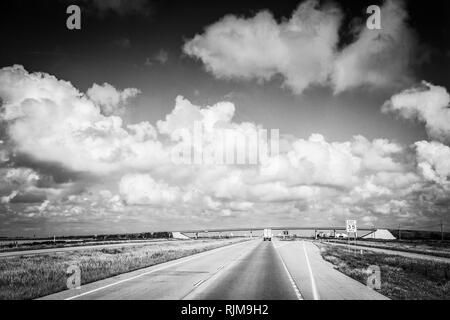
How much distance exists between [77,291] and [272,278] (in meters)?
8.96

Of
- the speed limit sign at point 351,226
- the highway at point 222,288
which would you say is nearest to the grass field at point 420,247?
the speed limit sign at point 351,226

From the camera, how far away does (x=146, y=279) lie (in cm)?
1772

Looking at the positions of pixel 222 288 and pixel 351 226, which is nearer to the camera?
pixel 222 288

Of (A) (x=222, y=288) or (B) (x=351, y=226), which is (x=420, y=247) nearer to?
(B) (x=351, y=226)

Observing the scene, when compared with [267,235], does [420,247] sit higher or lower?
higher

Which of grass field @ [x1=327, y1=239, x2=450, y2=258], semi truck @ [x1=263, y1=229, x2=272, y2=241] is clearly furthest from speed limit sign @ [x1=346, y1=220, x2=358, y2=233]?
semi truck @ [x1=263, y1=229, x2=272, y2=241]

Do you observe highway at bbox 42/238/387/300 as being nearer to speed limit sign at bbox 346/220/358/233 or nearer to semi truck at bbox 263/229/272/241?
speed limit sign at bbox 346/220/358/233

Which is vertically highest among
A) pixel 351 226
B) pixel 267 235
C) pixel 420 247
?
pixel 351 226

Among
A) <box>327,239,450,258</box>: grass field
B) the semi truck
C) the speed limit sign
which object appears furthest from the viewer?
the semi truck

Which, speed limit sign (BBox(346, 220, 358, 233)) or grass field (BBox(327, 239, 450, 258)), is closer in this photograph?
speed limit sign (BBox(346, 220, 358, 233))

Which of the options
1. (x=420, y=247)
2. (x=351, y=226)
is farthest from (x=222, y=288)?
(x=420, y=247)

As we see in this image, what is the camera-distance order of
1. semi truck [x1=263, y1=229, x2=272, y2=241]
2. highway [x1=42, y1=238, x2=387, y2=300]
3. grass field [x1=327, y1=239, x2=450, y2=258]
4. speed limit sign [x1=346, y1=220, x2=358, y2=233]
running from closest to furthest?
highway [x1=42, y1=238, x2=387, y2=300] → speed limit sign [x1=346, y1=220, x2=358, y2=233] → grass field [x1=327, y1=239, x2=450, y2=258] → semi truck [x1=263, y1=229, x2=272, y2=241]
